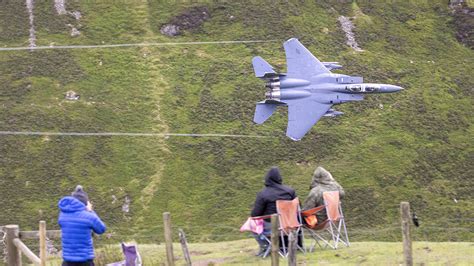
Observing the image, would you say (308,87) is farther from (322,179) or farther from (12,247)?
(12,247)

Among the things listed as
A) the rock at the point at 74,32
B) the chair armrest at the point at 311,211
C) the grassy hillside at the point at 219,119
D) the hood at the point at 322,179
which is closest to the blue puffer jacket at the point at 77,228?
the chair armrest at the point at 311,211

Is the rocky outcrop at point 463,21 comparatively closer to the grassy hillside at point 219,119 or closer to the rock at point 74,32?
the grassy hillside at point 219,119

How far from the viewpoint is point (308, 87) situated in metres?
32.4

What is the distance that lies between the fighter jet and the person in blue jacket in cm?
1812

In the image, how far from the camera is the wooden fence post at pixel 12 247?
1653 centimetres

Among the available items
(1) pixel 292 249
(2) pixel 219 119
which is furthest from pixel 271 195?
(2) pixel 219 119

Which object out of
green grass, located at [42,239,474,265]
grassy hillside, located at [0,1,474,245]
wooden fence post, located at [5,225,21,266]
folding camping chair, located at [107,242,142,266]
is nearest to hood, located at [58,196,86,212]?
folding camping chair, located at [107,242,142,266]

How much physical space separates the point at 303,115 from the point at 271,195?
14.6 m

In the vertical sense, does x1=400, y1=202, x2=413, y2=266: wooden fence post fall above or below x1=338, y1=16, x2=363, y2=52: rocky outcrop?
below

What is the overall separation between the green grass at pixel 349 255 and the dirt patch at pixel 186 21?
113 ft

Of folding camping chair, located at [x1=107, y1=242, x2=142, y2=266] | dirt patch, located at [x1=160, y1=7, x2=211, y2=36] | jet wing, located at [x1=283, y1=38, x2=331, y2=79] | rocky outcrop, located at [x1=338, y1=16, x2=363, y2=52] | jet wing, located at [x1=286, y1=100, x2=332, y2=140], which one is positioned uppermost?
dirt patch, located at [x1=160, y1=7, x2=211, y2=36]

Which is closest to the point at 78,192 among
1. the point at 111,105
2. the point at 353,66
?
the point at 111,105

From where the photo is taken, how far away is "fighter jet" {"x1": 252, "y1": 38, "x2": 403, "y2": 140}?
3231cm

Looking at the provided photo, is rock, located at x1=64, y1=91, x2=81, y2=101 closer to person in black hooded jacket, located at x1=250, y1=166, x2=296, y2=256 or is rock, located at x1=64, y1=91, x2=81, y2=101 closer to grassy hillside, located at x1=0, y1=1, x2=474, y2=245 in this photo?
grassy hillside, located at x1=0, y1=1, x2=474, y2=245
